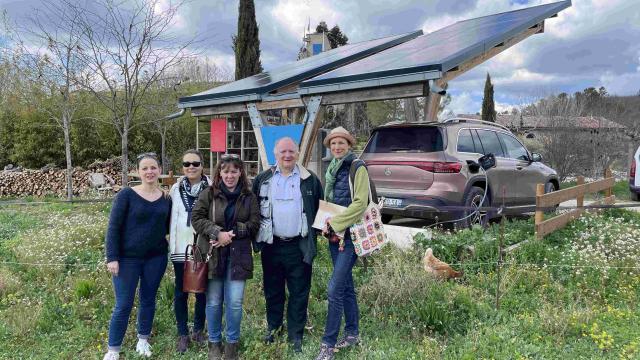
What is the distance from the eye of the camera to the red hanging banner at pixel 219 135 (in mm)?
10364

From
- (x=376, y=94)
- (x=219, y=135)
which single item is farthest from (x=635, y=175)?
(x=219, y=135)

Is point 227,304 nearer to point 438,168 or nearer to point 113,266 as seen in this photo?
point 113,266

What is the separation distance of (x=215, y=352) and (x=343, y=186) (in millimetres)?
1644

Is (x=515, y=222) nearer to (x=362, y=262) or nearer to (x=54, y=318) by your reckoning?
(x=362, y=262)

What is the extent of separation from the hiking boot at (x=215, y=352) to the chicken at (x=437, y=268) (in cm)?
219

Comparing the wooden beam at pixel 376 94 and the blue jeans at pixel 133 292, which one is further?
the wooden beam at pixel 376 94

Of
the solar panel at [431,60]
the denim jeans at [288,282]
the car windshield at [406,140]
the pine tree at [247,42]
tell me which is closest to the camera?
the denim jeans at [288,282]

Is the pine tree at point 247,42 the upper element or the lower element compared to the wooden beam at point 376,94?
upper

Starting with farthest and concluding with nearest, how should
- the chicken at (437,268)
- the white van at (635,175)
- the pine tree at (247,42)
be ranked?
1. the pine tree at (247,42)
2. the white van at (635,175)
3. the chicken at (437,268)

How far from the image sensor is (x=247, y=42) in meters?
16.4

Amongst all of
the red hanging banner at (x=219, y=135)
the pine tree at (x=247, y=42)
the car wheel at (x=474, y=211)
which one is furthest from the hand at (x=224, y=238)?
the pine tree at (x=247, y=42)

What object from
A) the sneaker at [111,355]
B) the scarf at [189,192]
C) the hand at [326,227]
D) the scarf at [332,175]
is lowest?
the sneaker at [111,355]

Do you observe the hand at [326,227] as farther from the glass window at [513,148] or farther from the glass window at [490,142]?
the glass window at [513,148]

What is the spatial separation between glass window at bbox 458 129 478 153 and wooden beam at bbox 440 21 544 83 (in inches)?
31.3
